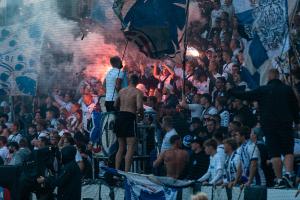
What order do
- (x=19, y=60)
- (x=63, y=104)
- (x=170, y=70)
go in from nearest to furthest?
(x=170, y=70)
(x=63, y=104)
(x=19, y=60)

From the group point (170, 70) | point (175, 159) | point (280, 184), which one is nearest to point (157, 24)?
point (175, 159)

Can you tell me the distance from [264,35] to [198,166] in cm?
243

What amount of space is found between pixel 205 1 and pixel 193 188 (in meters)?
7.83

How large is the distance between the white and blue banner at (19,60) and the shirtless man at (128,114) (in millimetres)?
7324

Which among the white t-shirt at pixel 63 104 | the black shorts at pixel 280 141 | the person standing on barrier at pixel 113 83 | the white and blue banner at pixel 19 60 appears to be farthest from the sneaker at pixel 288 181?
the white and blue banner at pixel 19 60

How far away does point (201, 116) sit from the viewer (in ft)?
51.5

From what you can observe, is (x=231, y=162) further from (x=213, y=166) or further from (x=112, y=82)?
(x=112, y=82)

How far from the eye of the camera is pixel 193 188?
471 inches

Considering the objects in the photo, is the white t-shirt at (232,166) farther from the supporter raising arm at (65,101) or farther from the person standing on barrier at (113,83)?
the supporter raising arm at (65,101)

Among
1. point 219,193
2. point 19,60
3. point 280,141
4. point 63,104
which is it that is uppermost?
point 19,60

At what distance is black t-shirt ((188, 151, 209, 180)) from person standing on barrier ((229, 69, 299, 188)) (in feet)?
7.24

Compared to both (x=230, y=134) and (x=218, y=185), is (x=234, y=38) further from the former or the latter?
(x=218, y=185)

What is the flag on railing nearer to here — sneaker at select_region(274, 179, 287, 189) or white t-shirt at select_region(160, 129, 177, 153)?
white t-shirt at select_region(160, 129, 177, 153)

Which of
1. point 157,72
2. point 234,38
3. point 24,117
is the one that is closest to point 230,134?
point 234,38
